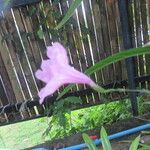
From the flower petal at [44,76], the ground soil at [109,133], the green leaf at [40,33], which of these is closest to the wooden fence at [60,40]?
the green leaf at [40,33]

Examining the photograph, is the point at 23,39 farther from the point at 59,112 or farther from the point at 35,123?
the point at 35,123

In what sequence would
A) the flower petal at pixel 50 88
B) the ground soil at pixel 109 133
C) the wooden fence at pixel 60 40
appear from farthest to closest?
the wooden fence at pixel 60 40 < the ground soil at pixel 109 133 < the flower petal at pixel 50 88

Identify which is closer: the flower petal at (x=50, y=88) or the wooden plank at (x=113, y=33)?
the flower petal at (x=50, y=88)

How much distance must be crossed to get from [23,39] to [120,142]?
4.58ft

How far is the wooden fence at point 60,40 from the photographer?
333 cm

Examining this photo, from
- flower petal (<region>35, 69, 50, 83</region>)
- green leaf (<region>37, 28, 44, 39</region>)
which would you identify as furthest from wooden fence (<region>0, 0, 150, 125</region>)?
flower petal (<region>35, 69, 50, 83</region>)

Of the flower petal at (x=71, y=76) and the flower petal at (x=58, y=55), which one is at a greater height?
the flower petal at (x=58, y=55)

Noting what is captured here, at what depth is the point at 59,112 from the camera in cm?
307

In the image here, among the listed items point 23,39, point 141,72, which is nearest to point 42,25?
point 23,39

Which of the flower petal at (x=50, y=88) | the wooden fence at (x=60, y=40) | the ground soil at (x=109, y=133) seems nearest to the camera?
the flower petal at (x=50, y=88)

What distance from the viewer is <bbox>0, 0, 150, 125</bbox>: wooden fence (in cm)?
333

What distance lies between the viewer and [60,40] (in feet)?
11.3

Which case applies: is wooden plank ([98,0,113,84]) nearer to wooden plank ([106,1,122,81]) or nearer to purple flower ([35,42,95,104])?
wooden plank ([106,1,122,81])

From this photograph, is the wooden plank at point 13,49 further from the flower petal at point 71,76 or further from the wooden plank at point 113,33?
the flower petal at point 71,76
